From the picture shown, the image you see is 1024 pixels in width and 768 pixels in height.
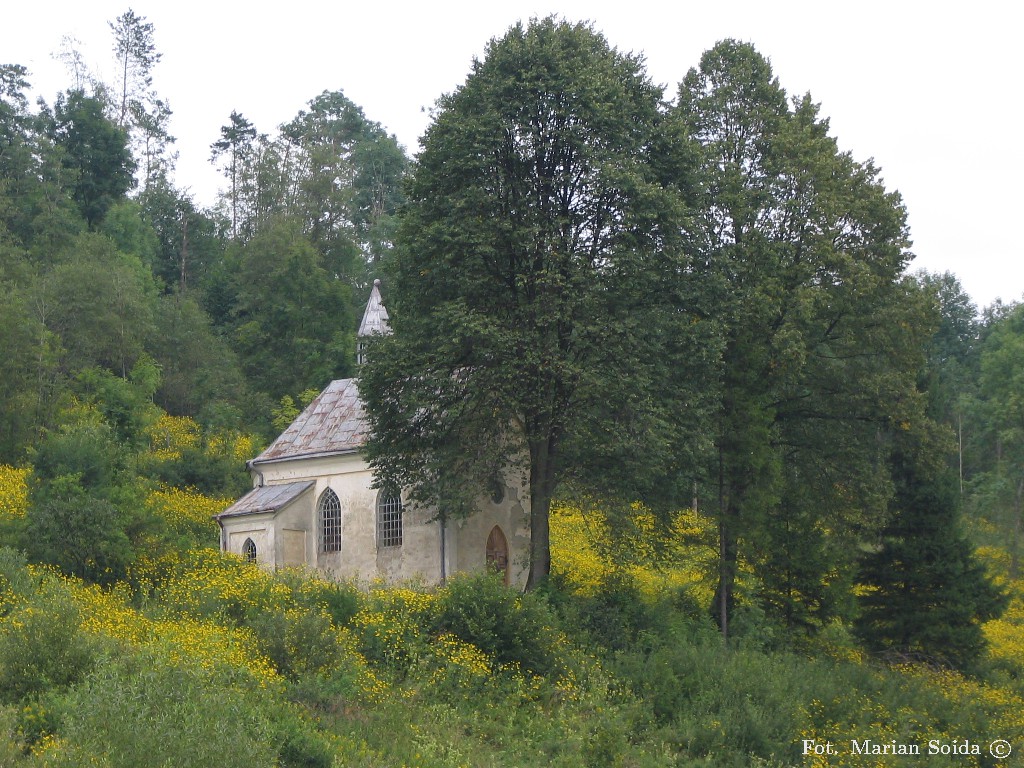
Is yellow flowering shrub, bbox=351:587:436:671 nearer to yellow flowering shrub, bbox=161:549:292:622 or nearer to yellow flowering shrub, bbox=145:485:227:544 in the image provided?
yellow flowering shrub, bbox=161:549:292:622

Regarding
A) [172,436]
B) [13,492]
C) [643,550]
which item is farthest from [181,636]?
[172,436]

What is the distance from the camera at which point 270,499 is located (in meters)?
36.5

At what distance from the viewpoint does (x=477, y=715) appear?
21.9 meters

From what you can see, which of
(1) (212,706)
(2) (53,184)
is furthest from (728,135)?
(2) (53,184)

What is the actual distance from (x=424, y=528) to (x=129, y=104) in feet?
199

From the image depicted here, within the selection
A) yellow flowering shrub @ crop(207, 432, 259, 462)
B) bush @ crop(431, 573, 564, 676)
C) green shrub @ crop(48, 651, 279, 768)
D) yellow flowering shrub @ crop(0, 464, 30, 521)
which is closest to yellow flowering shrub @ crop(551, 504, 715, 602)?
bush @ crop(431, 573, 564, 676)

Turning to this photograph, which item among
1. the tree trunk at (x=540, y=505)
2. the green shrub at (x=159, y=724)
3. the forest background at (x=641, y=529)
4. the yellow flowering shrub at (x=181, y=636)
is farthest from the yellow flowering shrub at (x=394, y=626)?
the green shrub at (x=159, y=724)

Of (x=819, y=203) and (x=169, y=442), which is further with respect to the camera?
(x=169, y=442)

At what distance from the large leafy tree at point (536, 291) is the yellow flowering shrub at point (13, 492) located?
10.7 metres

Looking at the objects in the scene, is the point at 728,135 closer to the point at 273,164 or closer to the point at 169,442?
the point at 169,442

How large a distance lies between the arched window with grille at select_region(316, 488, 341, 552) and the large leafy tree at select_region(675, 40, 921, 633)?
39.1ft

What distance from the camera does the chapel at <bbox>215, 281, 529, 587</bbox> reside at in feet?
111

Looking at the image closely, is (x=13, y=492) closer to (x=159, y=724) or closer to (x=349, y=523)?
(x=349, y=523)

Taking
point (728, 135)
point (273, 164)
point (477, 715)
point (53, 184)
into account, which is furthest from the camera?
point (273, 164)
